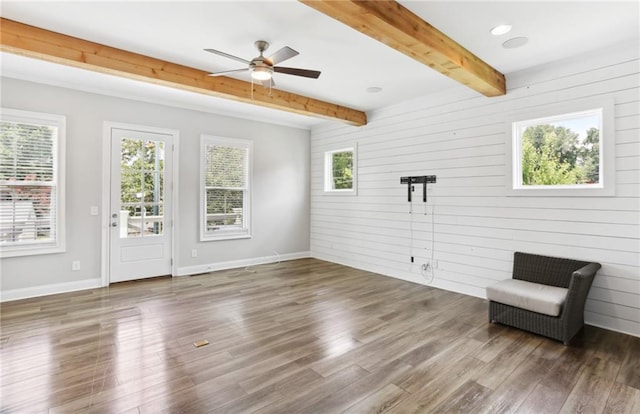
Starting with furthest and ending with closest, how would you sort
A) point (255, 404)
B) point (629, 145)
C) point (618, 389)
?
point (629, 145) < point (618, 389) < point (255, 404)

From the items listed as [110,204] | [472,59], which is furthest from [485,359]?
[110,204]

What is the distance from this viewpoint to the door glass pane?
5133mm

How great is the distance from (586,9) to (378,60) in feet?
6.29

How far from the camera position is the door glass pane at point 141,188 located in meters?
5.13

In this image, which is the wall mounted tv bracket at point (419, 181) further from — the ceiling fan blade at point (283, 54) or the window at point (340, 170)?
the ceiling fan blade at point (283, 54)

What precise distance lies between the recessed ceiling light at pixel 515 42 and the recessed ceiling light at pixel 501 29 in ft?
0.69

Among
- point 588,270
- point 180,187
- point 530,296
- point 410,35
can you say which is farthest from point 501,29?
point 180,187

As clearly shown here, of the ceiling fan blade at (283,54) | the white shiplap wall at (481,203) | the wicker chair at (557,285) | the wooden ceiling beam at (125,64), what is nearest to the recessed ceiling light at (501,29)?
the white shiplap wall at (481,203)

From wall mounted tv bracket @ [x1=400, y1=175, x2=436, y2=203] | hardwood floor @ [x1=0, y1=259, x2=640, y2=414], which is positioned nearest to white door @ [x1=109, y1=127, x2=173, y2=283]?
hardwood floor @ [x1=0, y1=259, x2=640, y2=414]

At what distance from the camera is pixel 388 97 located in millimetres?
5230

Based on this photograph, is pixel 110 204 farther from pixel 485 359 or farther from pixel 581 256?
pixel 581 256

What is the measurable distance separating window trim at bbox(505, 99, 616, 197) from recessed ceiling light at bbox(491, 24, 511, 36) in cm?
130

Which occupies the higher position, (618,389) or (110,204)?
(110,204)

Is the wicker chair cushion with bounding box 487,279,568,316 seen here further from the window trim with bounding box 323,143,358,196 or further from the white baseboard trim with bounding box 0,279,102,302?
Answer: the white baseboard trim with bounding box 0,279,102,302
